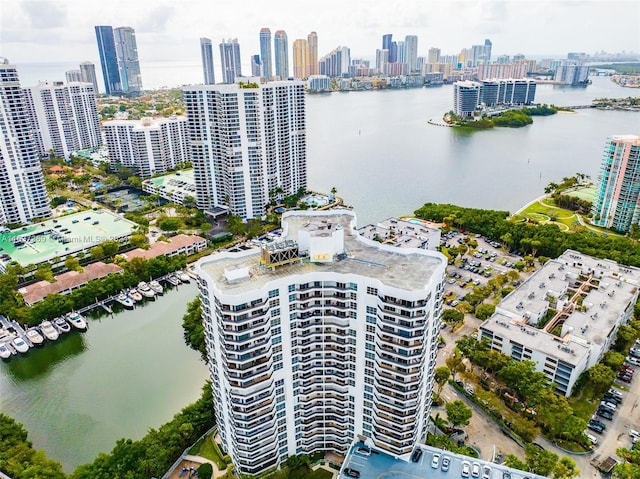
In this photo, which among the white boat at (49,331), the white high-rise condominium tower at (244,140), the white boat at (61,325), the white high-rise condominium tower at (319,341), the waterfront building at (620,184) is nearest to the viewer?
the white high-rise condominium tower at (319,341)

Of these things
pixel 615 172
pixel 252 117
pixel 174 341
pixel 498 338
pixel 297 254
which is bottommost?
pixel 174 341

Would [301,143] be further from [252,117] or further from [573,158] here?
[573,158]

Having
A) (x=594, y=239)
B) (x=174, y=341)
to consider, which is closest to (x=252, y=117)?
(x=174, y=341)

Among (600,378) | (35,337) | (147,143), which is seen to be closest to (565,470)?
(600,378)

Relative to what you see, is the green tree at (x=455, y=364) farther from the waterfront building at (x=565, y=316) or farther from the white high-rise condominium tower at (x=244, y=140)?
the white high-rise condominium tower at (x=244, y=140)

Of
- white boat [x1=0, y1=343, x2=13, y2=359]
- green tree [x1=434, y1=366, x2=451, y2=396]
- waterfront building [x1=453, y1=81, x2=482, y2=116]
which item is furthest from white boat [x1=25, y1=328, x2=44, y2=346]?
waterfront building [x1=453, y1=81, x2=482, y2=116]

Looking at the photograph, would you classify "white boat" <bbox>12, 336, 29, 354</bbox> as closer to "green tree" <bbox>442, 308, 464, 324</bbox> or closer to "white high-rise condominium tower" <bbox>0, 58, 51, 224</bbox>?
"white high-rise condominium tower" <bbox>0, 58, 51, 224</bbox>

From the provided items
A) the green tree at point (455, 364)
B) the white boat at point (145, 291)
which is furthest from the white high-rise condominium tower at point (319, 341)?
the white boat at point (145, 291)
